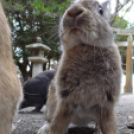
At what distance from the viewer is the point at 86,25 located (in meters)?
1.00

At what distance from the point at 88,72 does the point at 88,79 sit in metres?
0.04

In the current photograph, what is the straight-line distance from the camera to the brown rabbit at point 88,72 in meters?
1.04

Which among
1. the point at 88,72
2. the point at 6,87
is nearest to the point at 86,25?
the point at 88,72

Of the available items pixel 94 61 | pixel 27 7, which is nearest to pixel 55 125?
pixel 94 61

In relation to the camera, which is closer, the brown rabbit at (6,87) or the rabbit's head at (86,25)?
the brown rabbit at (6,87)

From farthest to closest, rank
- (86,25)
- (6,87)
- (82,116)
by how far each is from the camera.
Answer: (82,116)
(86,25)
(6,87)

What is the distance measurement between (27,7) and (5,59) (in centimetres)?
47

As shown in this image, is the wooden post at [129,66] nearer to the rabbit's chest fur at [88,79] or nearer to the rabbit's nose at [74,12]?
the rabbit's chest fur at [88,79]

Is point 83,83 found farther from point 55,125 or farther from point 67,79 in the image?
point 55,125

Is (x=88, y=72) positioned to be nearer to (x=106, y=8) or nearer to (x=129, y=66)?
(x=129, y=66)

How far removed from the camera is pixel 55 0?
1078mm

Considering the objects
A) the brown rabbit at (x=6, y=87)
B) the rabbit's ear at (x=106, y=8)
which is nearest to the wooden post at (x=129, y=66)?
the rabbit's ear at (x=106, y=8)

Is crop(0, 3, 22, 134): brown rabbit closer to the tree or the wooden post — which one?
the tree

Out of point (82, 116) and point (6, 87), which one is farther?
point (82, 116)
